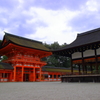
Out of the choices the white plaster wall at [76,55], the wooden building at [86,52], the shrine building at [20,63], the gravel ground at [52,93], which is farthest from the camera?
the shrine building at [20,63]

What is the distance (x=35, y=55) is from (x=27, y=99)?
88.3 ft

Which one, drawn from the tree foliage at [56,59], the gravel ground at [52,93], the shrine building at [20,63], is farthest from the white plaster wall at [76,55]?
the tree foliage at [56,59]

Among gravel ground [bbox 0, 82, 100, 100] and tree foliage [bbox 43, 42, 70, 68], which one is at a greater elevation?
tree foliage [bbox 43, 42, 70, 68]

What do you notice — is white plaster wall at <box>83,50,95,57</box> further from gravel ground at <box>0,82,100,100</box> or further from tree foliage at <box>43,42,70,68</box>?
tree foliage at <box>43,42,70,68</box>

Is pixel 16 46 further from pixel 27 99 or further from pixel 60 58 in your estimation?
pixel 60 58

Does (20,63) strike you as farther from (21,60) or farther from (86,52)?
(86,52)

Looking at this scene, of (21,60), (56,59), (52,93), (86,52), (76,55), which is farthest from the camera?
(56,59)

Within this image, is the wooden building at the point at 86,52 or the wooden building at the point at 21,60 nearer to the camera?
the wooden building at the point at 86,52

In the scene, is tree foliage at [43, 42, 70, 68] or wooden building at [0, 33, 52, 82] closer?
wooden building at [0, 33, 52, 82]

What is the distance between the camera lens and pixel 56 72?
121ft

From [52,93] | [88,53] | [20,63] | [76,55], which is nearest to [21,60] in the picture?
[20,63]

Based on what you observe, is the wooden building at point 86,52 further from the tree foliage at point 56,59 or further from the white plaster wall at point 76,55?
the tree foliage at point 56,59

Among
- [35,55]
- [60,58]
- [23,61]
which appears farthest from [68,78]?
[60,58]

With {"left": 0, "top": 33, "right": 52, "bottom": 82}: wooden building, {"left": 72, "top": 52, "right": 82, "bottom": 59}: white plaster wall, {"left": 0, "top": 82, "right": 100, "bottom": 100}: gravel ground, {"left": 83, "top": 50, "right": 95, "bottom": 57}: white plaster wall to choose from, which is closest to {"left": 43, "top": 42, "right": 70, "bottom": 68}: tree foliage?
{"left": 0, "top": 33, "right": 52, "bottom": 82}: wooden building
